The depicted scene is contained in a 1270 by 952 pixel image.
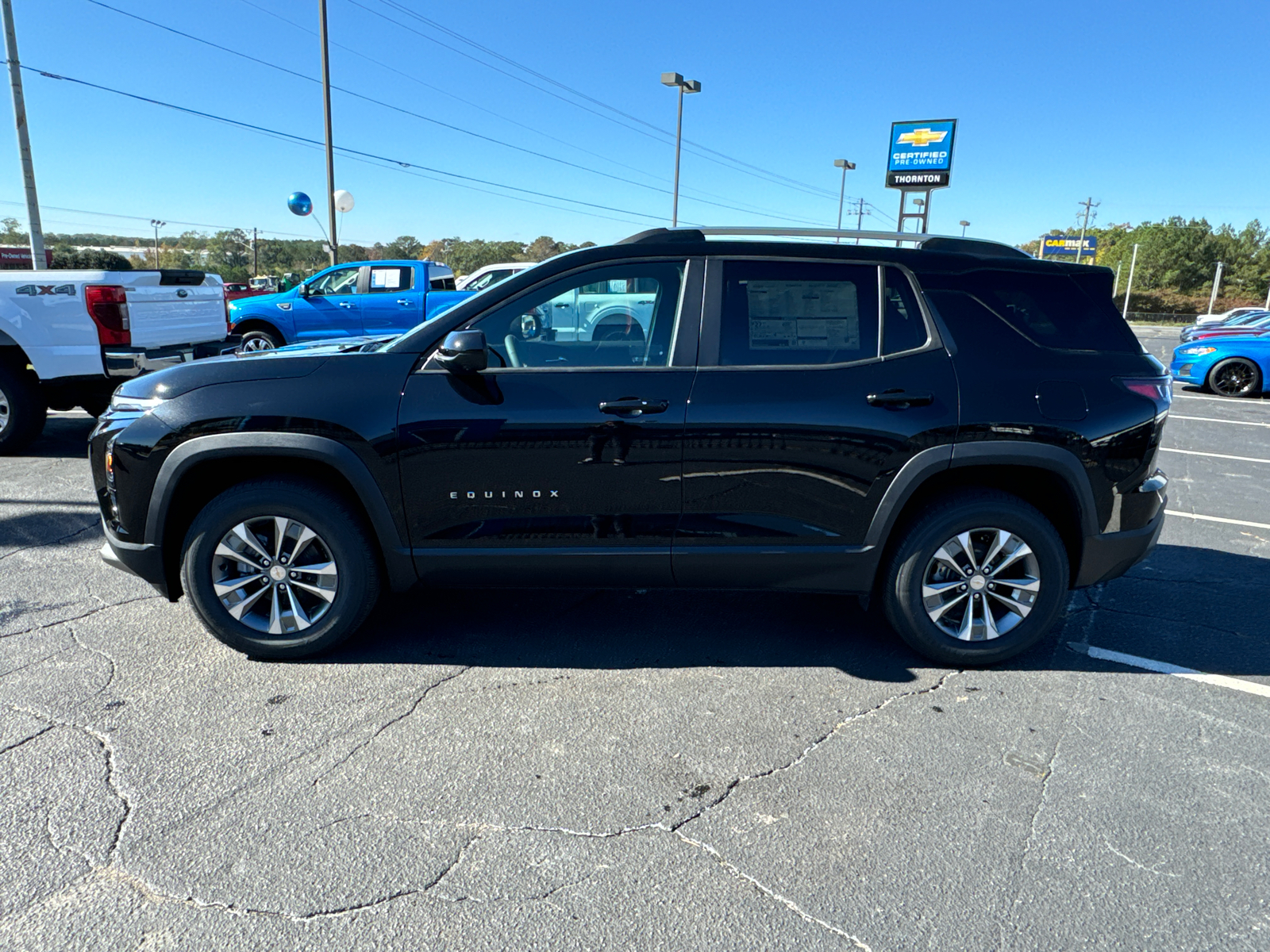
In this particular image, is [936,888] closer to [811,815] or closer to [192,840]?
[811,815]

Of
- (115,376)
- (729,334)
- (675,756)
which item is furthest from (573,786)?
(115,376)

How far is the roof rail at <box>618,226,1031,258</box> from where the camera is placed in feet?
11.6

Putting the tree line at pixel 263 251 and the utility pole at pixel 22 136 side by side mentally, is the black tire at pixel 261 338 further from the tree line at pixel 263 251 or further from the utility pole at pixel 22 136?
the tree line at pixel 263 251

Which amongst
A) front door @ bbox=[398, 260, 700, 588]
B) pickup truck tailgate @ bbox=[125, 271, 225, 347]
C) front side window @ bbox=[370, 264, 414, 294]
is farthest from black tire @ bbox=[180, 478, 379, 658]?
front side window @ bbox=[370, 264, 414, 294]

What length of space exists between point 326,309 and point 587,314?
35.7ft

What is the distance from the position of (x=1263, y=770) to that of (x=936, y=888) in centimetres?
148

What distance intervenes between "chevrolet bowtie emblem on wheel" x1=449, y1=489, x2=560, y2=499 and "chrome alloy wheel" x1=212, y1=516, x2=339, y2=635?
2.09 ft

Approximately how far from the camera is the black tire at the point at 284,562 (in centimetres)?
335

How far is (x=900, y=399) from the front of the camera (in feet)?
10.9

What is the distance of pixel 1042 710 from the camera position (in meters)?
3.22

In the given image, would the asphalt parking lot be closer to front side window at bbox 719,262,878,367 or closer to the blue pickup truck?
front side window at bbox 719,262,878,367

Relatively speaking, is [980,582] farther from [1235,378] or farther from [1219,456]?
[1235,378]

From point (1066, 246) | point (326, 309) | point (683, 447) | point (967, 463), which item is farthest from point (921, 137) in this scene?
point (1066, 246)

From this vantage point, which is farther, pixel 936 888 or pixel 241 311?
pixel 241 311
